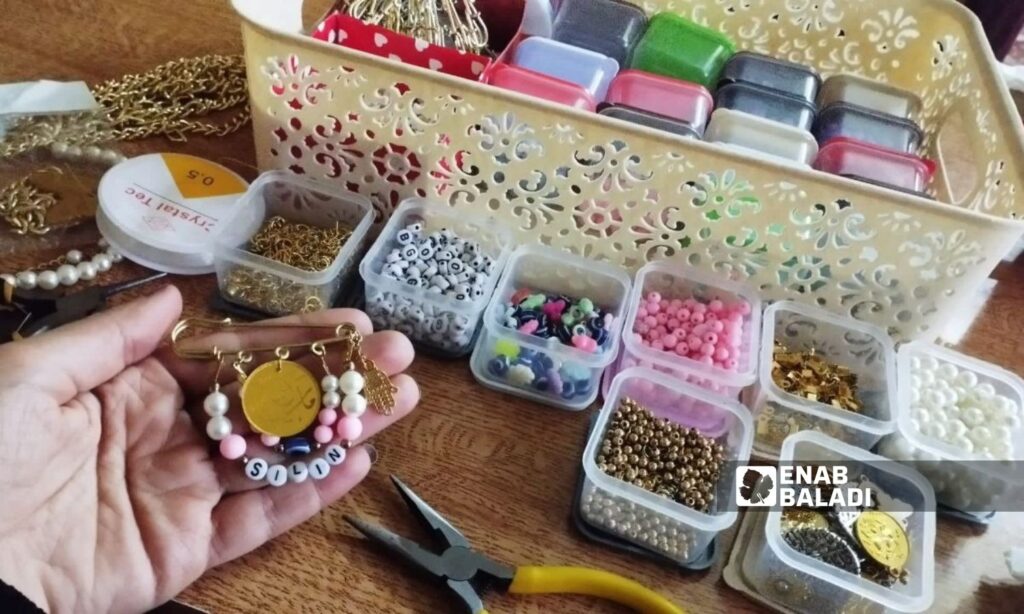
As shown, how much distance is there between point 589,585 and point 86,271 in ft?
1.50

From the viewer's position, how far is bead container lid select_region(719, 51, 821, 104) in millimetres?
826

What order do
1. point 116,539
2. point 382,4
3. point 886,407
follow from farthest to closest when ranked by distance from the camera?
1. point 382,4
2. point 886,407
3. point 116,539

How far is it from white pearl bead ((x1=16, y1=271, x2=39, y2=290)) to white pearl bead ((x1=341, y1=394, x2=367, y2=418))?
28cm

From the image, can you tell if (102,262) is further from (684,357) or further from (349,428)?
(684,357)

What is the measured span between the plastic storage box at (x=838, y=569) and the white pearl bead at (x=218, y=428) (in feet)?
1.20

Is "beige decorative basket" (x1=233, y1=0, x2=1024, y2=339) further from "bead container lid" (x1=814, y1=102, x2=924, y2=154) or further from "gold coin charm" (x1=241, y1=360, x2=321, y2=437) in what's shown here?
"gold coin charm" (x1=241, y1=360, x2=321, y2=437)

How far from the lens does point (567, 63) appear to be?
0.79 metres

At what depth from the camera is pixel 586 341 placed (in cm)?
70

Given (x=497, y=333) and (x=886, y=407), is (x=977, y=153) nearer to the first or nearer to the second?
(x=886, y=407)

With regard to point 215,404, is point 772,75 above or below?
above

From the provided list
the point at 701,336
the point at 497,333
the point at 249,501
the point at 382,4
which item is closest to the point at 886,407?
the point at 701,336

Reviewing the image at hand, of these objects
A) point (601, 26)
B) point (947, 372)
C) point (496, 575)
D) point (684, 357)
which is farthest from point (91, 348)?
point (947, 372)

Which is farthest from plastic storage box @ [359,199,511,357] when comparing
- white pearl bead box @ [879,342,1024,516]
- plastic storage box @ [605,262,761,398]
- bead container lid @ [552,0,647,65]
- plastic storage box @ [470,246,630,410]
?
white pearl bead box @ [879,342,1024,516]

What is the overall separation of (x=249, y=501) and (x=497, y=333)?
8.6 inches
